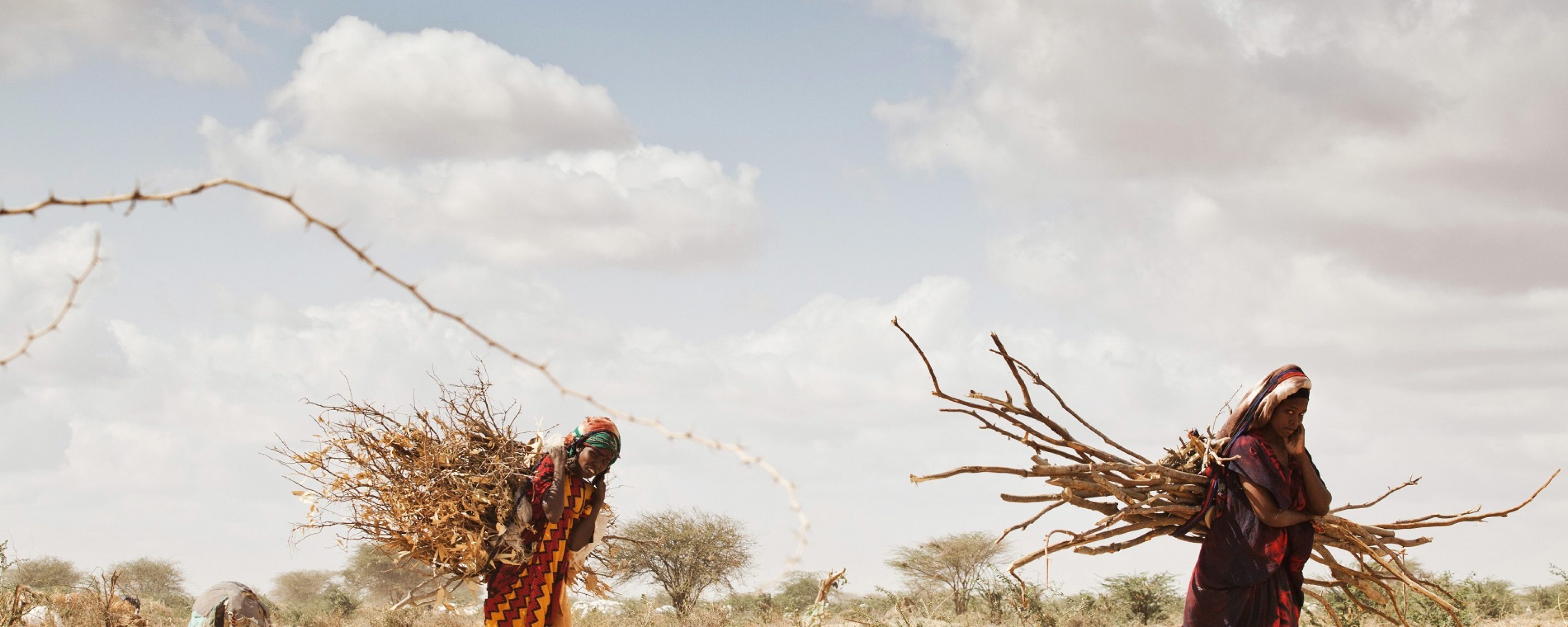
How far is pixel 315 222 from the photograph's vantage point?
156cm

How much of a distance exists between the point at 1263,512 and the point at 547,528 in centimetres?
369

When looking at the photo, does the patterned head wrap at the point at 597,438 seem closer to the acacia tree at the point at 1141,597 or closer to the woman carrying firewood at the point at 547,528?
the woman carrying firewood at the point at 547,528

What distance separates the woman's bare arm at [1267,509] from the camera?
5156 mm

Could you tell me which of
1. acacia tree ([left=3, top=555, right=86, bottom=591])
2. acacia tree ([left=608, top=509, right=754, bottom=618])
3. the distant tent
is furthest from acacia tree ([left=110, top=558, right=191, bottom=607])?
the distant tent

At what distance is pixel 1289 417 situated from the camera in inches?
204

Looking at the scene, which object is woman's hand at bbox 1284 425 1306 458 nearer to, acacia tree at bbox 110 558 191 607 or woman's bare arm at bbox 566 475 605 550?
woman's bare arm at bbox 566 475 605 550

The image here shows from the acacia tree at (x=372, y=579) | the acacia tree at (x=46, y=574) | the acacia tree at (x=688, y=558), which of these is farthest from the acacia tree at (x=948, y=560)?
the acacia tree at (x=46, y=574)

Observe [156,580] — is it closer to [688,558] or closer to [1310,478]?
[688,558]

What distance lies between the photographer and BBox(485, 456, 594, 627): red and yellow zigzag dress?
20.0 ft

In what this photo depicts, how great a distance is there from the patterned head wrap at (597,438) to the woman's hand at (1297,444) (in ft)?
11.3

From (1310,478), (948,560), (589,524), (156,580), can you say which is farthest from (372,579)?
(1310,478)

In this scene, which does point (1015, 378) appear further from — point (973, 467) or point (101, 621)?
point (101, 621)

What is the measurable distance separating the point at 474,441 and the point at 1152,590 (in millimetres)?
12622

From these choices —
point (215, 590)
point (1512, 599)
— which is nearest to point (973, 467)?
point (215, 590)
